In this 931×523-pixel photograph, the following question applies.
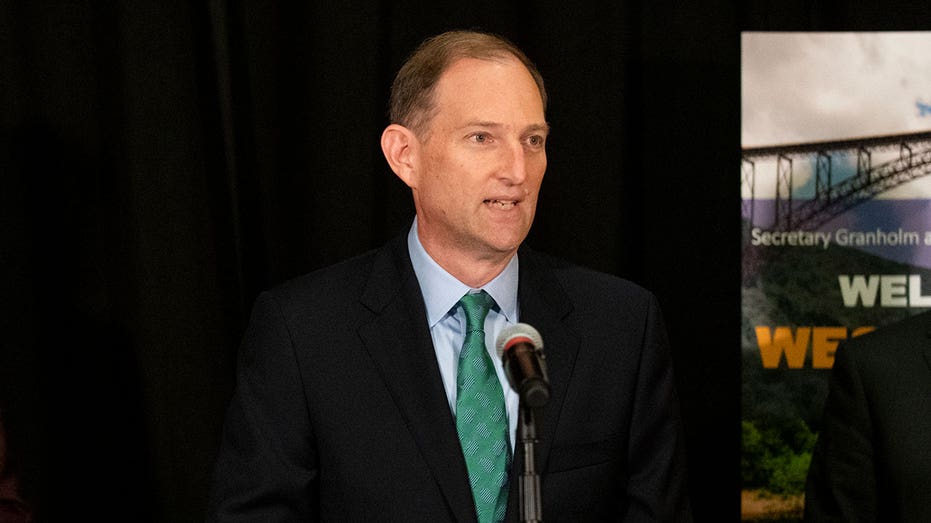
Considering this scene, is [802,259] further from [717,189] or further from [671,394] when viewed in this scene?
[671,394]

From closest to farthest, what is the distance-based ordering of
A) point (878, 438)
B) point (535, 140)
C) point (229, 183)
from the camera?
1. point (535, 140)
2. point (878, 438)
3. point (229, 183)

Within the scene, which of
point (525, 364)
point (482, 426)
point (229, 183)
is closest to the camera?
point (525, 364)

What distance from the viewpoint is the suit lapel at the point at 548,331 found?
178 cm

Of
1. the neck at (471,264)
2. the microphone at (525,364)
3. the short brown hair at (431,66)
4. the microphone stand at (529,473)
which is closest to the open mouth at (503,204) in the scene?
the neck at (471,264)

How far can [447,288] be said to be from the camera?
191 cm

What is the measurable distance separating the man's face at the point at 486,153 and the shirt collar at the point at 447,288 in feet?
0.20

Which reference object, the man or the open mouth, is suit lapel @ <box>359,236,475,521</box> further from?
the open mouth

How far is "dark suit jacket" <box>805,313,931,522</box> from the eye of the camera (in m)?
2.00

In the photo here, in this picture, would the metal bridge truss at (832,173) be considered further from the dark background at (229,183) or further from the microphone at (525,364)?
the microphone at (525,364)

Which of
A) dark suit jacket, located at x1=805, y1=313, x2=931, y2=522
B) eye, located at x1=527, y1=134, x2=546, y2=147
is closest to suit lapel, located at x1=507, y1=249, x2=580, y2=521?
eye, located at x1=527, y1=134, x2=546, y2=147

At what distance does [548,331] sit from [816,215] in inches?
50.2

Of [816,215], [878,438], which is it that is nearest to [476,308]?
[878,438]

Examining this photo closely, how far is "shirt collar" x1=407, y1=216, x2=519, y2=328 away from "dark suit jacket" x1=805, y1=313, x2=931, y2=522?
715 millimetres

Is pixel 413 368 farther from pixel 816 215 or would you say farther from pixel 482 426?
pixel 816 215
